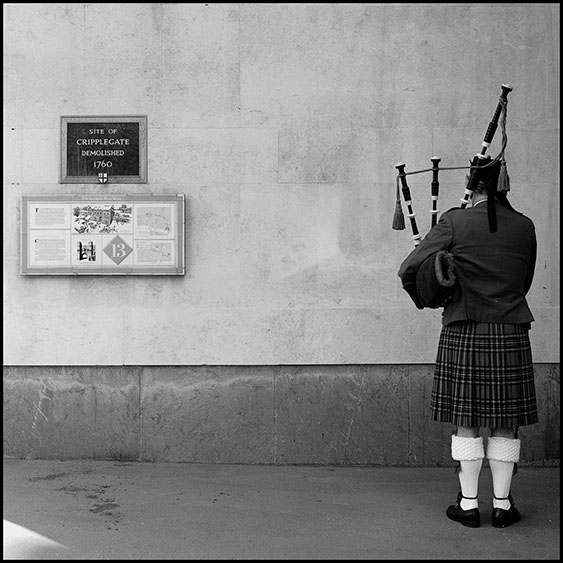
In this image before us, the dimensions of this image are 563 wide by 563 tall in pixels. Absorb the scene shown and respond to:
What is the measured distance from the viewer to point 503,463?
14.7 ft

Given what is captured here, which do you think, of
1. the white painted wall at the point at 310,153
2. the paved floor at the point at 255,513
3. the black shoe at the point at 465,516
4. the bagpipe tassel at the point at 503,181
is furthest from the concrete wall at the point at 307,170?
the bagpipe tassel at the point at 503,181

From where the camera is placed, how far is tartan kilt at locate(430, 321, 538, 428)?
4.42 meters

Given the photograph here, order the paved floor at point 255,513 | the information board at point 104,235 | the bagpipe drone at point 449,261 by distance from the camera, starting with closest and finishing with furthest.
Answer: the paved floor at point 255,513 < the bagpipe drone at point 449,261 < the information board at point 104,235

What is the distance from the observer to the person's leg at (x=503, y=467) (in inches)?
176

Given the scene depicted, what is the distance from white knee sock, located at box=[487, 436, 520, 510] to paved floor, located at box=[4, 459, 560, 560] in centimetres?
→ 18

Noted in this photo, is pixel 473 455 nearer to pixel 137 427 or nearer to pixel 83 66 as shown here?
pixel 137 427

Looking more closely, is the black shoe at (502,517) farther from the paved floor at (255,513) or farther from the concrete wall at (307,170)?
the concrete wall at (307,170)

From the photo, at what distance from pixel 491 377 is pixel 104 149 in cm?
315

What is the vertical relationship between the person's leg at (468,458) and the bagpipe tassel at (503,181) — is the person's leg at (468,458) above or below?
below

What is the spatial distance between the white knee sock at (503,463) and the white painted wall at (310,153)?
4.65 ft

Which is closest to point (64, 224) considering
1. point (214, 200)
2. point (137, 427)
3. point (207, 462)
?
point (214, 200)

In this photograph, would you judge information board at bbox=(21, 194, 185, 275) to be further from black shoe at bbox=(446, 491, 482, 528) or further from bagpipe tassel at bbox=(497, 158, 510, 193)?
black shoe at bbox=(446, 491, 482, 528)

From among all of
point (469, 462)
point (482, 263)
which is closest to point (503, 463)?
point (469, 462)

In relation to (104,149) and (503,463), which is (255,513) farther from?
(104,149)
